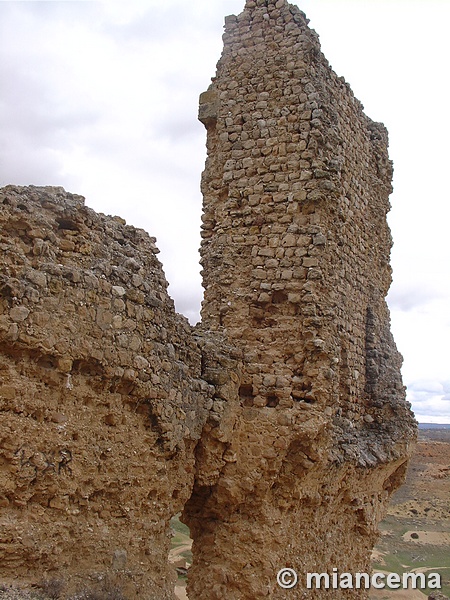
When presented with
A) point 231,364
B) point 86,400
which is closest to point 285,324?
point 231,364

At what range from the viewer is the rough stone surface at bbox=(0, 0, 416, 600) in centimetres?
420

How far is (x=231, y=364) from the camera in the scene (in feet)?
19.8

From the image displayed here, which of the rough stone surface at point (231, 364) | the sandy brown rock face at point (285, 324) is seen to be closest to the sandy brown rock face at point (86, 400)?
the rough stone surface at point (231, 364)

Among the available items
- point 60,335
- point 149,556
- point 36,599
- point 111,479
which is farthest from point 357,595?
point 60,335

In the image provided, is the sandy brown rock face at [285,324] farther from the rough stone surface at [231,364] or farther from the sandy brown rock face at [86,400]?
the sandy brown rock face at [86,400]

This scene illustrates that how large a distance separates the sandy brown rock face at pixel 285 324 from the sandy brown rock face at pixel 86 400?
2.96ft

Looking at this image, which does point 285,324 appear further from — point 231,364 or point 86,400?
point 86,400

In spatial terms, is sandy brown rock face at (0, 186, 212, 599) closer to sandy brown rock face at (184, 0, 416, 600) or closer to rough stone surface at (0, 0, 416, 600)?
rough stone surface at (0, 0, 416, 600)

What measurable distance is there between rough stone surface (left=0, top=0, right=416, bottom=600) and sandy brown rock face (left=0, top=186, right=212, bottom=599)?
14 millimetres

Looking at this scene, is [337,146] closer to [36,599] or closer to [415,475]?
[36,599]

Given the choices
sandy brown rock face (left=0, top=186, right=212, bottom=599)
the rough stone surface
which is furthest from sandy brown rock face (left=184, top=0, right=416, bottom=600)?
sandy brown rock face (left=0, top=186, right=212, bottom=599)

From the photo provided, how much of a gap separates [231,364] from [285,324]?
2.54ft

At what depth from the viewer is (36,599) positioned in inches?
148

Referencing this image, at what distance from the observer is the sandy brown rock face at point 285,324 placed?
603 centimetres
